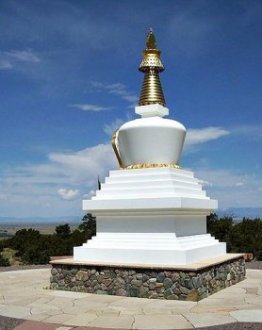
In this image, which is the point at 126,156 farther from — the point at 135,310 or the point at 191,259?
the point at 135,310

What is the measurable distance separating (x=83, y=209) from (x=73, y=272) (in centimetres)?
180

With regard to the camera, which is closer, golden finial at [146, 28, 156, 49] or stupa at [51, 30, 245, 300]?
stupa at [51, 30, 245, 300]

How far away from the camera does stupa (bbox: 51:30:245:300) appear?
1008 cm

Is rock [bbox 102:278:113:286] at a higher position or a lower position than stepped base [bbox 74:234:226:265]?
lower

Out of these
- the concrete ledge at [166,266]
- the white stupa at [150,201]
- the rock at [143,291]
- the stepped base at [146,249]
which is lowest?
the rock at [143,291]

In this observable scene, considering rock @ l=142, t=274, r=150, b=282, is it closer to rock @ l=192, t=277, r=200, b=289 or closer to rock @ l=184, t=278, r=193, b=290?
rock @ l=184, t=278, r=193, b=290

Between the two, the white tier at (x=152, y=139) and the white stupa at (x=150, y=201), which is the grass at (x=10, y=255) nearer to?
the white stupa at (x=150, y=201)

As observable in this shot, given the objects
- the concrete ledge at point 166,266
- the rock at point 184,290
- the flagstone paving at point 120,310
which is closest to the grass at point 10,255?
the flagstone paving at point 120,310

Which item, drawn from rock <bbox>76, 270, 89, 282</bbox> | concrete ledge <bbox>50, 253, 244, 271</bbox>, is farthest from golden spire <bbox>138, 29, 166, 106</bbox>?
rock <bbox>76, 270, 89, 282</bbox>

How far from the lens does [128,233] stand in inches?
453

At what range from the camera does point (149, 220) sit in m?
11.3

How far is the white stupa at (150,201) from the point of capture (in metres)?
10.9

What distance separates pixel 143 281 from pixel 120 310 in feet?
4.30

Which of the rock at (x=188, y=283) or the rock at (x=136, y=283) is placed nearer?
the rock at (x=188, y=283)
